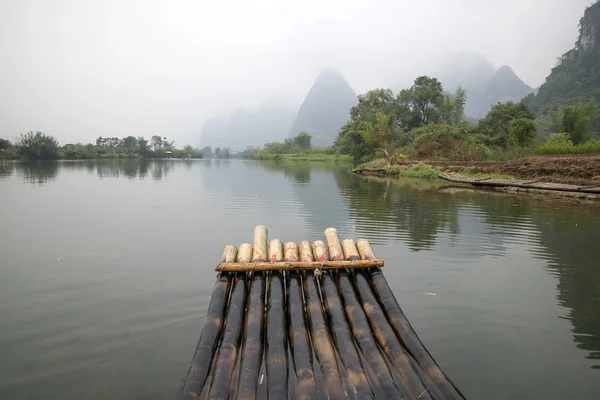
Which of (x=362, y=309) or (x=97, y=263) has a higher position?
(x=362, y=309)

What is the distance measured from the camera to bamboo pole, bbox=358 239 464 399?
306 centimetres

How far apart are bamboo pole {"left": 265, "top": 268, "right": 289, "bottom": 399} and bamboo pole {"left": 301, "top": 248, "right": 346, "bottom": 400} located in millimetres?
304

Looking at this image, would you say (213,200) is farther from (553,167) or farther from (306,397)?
(553,167)

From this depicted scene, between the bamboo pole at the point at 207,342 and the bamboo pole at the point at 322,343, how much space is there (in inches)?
Result: 38.7

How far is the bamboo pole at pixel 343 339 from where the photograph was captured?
2978mm

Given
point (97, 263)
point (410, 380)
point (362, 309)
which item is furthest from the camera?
point (97, 263)

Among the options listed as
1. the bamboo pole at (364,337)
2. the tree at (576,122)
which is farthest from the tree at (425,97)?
the bamboo pole at (364,337)

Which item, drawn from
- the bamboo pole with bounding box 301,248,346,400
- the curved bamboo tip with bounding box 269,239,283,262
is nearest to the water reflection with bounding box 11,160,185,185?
the curved bamboo tip with bounding box 269,239,283,262

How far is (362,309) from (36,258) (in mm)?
7789

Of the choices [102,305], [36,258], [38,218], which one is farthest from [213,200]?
[102,305]

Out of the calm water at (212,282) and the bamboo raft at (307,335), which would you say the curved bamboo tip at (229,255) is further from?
the calm water at (212,282)

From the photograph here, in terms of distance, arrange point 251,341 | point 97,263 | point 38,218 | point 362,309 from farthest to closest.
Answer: point 38,218 → point 97,263 → point 362,309 → point 251,341

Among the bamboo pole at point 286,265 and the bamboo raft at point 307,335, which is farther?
the bamboo pole at point 286,265

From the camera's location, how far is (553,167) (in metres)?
22.5
